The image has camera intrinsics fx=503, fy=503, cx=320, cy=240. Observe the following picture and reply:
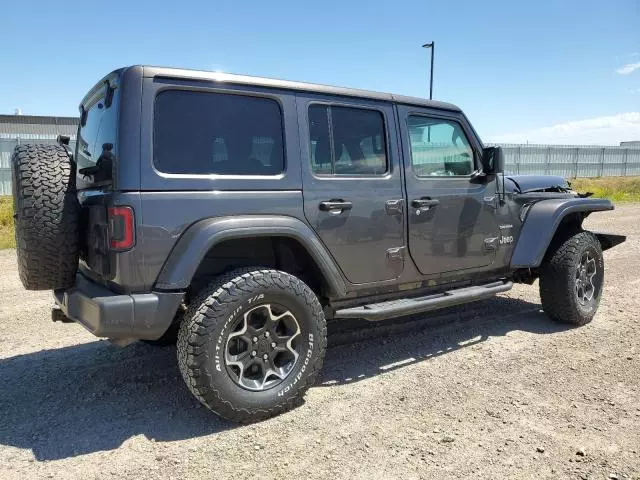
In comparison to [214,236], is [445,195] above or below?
above

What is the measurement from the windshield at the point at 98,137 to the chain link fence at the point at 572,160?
21.0m

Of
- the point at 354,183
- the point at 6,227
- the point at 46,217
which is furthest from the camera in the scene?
the point at 6,227

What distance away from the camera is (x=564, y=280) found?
→ 14.8 feet

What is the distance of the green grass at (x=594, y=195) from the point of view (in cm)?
1009

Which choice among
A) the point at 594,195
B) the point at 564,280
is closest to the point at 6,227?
the point at 564,280

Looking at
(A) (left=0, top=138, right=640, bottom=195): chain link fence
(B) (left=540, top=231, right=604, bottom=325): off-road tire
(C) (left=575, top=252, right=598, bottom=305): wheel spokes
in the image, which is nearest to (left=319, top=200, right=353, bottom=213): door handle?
(B) (left=540, top=231, right=604, bottom=325): off-road tire

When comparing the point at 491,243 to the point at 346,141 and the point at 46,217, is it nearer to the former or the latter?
the point at 346,141

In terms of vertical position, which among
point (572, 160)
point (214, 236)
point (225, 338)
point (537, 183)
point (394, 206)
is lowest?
point (225, 338)

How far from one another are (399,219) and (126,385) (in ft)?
7.21

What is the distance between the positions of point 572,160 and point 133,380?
3013cm

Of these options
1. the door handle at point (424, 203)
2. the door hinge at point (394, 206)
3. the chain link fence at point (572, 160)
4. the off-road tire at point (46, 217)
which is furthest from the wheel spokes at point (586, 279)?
the chain link fence at point (572, 160)

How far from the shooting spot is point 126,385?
341cm

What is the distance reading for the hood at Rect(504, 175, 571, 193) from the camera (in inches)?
182

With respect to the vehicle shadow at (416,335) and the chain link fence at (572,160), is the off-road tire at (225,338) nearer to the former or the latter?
the vehicle shadow at (416,335)
